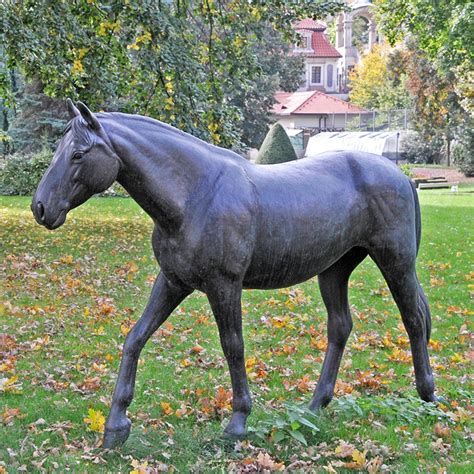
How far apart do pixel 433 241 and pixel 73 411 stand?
11.3 meters

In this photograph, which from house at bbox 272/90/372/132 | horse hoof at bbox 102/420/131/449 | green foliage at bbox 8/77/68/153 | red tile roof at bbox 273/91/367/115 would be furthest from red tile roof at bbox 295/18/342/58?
horse hoof at bbox 102/420/131/449

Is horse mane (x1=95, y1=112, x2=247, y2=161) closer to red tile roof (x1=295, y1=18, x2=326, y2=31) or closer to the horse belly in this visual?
the horse belly

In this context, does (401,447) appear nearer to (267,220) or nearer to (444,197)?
(267,220)

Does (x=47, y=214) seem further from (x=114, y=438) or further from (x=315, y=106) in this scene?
(x=315, y=106)

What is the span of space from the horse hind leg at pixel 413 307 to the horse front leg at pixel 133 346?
1.52 m

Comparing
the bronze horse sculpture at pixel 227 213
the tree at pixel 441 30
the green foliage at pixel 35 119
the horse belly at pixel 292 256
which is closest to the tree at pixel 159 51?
the tree at pixel 441 30

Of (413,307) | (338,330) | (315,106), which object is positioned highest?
(413,307)

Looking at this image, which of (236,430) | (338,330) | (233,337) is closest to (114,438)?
(236,430)

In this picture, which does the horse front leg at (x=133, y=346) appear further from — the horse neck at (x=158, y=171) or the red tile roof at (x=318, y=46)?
the red tile roof at (x=318, y=46)

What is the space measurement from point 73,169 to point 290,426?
2.22 metres

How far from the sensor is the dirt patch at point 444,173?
3798 cm

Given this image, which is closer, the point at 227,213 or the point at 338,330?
the point at 227,213

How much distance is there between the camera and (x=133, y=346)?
4.53 m

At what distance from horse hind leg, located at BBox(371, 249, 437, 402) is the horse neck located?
5.17ft
